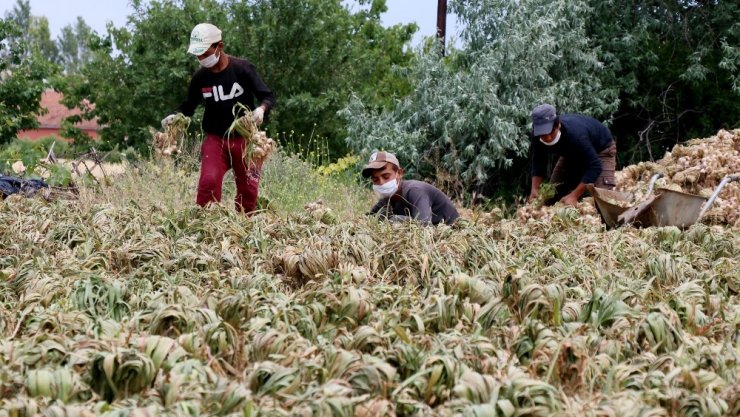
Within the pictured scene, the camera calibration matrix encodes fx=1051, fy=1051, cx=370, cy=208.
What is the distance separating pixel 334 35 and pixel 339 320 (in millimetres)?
15426

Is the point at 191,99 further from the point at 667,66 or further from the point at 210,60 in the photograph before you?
the point at 667,66

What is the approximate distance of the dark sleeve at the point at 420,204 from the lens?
7.28 m

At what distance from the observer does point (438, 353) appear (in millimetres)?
3139

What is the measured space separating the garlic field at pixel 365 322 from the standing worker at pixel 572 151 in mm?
3656

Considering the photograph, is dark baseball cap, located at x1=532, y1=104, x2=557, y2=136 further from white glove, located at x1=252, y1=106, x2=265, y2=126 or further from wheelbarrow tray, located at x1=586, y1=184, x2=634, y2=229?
white glove, located at x1=252, y1=106, x2=265, y2=126

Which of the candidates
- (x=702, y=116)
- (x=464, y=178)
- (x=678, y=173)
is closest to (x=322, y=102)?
(x=464, y=178)

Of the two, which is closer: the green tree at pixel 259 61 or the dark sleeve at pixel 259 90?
the dark sleeve at pixel 259 90

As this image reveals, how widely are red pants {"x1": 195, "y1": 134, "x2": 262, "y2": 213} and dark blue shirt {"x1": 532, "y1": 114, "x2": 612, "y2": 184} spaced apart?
2.67 meters

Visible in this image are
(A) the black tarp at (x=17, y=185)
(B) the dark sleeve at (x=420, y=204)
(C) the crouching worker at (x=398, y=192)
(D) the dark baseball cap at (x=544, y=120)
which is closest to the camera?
(B) the dark sleeve at (x=420, y=204)

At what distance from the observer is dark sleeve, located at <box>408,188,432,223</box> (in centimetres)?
728

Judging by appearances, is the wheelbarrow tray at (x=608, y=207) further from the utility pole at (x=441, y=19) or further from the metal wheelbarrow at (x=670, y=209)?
the utility pole at (x=441, y=19)

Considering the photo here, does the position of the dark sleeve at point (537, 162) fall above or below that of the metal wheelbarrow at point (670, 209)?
above

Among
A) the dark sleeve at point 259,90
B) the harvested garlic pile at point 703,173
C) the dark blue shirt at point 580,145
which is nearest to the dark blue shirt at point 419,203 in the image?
the dark sleeve at point 259,90

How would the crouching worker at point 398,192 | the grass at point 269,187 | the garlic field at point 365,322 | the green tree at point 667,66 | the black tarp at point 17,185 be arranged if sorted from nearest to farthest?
the garlic field at point 365,322
the crouching worker at point 398,192
the black tarp at point 17,185
the grass at point 269,187
the green tree at point 667,66
